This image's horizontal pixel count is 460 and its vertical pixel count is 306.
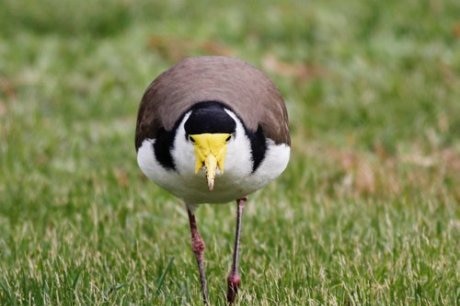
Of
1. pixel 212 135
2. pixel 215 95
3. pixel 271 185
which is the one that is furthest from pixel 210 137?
pixel 271 185

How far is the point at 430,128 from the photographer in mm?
9148

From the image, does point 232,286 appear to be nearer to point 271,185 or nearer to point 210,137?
point 210,137

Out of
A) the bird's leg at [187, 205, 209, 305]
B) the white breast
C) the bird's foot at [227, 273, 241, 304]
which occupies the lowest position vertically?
the bird's foot at [227, 273, 241, 304]

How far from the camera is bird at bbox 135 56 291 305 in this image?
4.59 m

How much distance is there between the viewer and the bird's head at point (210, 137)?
452 centimetres

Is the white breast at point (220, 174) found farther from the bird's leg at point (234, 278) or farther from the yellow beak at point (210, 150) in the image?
the bird's leg at point (234, 278)

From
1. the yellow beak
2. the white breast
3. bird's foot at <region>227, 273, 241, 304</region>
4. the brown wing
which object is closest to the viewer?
the yellow beak

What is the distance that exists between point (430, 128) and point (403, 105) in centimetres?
49

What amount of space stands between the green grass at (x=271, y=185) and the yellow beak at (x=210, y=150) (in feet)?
2.37

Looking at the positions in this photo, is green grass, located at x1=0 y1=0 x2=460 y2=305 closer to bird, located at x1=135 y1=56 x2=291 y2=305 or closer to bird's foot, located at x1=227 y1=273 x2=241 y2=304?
bird's foot, located at x1=227 y1=273 x2=241 y2=304

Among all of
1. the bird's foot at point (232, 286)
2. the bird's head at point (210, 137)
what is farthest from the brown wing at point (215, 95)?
the bird's foot at point (232, 286)

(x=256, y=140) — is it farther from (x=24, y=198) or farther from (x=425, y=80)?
(x=425, y=80)

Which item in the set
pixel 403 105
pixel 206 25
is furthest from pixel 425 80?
pixel 206 25

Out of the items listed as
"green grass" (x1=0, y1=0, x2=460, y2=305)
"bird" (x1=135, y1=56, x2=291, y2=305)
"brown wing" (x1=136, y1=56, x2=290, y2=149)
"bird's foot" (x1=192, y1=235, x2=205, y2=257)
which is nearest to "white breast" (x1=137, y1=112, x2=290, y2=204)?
"bird" (x1=135, y1=56, x2=291, y2=305)
